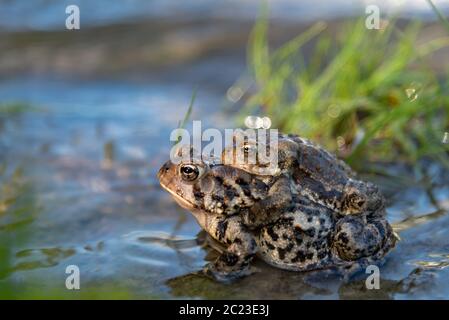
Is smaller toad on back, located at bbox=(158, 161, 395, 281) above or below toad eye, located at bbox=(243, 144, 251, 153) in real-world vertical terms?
below

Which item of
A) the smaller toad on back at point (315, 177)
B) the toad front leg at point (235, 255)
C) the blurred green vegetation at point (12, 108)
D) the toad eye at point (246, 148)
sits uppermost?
the blurred green vegetation at point (12, 108)

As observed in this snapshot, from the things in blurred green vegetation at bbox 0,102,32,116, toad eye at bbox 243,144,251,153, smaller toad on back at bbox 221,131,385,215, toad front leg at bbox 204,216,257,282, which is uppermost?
blurred green vegetation at bbox 0,102,32,116

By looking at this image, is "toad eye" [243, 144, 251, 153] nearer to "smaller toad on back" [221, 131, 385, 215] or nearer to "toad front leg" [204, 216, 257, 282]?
"smaller toad on back" [221, 131, 385, 215]

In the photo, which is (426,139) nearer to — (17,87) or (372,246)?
(372,246)

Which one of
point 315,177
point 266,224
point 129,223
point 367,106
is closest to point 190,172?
point 266,224

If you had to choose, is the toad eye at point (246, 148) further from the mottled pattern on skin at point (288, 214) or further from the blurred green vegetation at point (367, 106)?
the blurred green vegetation at point (367, 106)

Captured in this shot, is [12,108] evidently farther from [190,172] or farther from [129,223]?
[190,172]

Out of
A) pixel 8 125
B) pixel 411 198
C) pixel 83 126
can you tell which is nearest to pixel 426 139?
pixel 411 198

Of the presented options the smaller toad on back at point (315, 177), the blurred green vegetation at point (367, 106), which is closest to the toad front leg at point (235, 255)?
the smaller toad on back at point (315, 177)

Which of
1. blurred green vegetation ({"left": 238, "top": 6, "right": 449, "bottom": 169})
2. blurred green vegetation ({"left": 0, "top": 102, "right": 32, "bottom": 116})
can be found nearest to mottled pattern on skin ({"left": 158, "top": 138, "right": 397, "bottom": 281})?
blurred green vegetation ({"left": 238, "top": 6, "right": 449, "bottom": 169})
